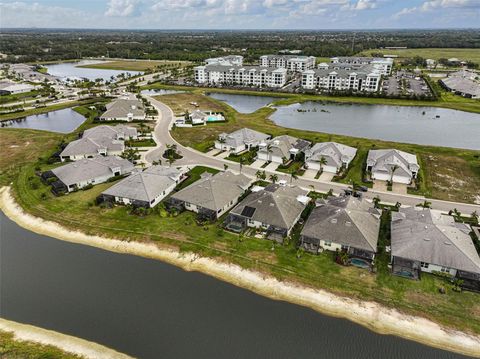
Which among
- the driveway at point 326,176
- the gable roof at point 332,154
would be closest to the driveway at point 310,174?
the driveway at point 326,176

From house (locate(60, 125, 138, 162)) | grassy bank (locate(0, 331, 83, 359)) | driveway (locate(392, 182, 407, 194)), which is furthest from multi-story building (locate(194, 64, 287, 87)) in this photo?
grassy bank (locate(0, 331, 83, 359))

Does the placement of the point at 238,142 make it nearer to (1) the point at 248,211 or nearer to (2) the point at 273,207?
(1) the point at 248,211

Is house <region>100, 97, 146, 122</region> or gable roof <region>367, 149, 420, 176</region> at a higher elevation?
house <region>100, 97, 146, 122</region>

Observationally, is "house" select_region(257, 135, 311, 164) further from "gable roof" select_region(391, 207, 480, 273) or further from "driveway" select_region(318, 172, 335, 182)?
"gable roof" select_region(391, 207, 480, 273)

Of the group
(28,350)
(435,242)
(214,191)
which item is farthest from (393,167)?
(28,350)

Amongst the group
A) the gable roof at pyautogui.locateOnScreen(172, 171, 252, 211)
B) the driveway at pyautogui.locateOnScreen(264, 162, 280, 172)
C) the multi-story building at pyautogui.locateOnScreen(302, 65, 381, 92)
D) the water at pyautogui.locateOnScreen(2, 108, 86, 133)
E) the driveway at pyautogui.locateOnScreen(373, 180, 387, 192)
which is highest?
the multi-story building at pyautogui.locateOnScreen(302, 65, 381, 92)

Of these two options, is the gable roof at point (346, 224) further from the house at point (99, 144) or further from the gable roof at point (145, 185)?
the house at point (99, 144)

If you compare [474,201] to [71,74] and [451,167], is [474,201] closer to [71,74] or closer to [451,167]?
[451,167]
